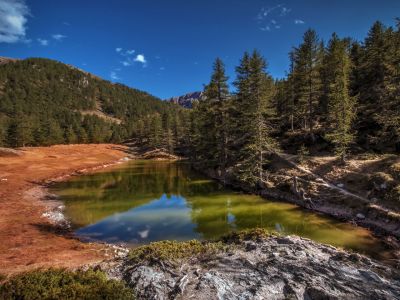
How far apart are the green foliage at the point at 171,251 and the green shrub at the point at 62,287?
→ 115 inches

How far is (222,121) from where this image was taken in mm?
44125

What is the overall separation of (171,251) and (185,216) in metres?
13.0

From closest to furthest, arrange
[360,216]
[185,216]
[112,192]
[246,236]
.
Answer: [246,236]
[360,216]
[185,216]
[112,192]

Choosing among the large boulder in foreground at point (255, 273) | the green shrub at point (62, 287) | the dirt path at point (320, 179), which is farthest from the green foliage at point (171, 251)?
the dirt path at point (320, 179)

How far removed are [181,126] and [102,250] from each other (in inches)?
3698

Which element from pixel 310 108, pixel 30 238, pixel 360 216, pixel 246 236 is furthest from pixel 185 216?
pixel 310 108

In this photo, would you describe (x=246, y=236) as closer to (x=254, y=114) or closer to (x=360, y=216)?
(x=360, y=216)

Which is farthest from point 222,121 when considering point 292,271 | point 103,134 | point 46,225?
point 103,134

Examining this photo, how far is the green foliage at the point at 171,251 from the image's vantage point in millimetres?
13519

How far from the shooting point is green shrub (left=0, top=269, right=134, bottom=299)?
30.7 ft

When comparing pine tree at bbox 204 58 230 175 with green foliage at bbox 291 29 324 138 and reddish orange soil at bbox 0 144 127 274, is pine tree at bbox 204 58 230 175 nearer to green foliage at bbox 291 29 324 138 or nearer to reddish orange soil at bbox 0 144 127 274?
green foliage at bbox 291 29 324 138

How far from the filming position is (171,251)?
14.4 m

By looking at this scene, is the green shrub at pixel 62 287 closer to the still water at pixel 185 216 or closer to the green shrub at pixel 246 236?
the green shrub at pixel 246 236

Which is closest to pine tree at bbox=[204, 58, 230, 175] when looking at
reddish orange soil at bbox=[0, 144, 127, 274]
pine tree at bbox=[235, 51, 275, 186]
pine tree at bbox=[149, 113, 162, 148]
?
pine tree at bbox=[235, 51, 275, 186]
